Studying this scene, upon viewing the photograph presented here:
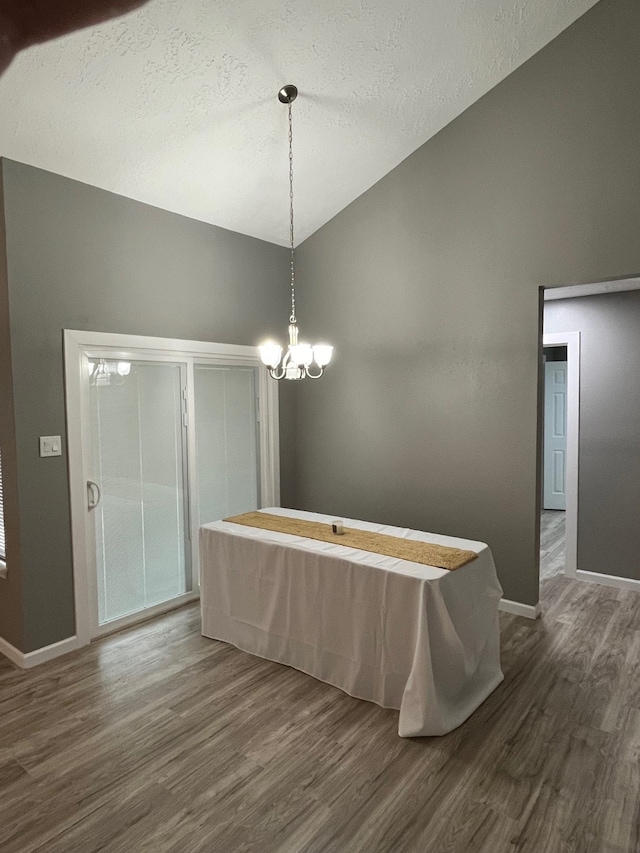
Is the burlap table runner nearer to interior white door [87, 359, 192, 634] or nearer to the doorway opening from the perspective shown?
interior white door [87, 359, 192, 634]

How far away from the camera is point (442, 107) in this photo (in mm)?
3566

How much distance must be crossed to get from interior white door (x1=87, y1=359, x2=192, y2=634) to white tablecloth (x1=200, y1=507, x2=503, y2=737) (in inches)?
27.1

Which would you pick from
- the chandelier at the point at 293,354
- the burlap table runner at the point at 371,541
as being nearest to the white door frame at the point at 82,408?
the burlap table runner at the point at 371,541

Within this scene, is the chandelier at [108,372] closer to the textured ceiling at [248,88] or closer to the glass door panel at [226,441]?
the glass door panel at [226,441]

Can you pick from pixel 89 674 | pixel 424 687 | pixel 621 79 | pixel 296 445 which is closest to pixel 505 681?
pixel 424 687

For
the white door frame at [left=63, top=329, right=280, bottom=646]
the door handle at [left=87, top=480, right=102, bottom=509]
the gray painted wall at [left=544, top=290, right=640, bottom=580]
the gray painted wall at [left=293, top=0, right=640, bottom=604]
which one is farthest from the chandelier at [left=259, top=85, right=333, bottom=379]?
the gray painted wall at [left=544, top=290, right=640, bottom=580]

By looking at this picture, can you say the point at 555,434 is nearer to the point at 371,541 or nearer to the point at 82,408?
the point at 371,541

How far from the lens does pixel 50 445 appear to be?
10.3 feet

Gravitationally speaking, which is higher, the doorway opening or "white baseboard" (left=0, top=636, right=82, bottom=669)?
the doorway opening

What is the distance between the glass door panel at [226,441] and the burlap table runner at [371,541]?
2.52ft

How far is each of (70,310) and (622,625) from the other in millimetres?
4032

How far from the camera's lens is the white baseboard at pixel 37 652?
3.08 metres

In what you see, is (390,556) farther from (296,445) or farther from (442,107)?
(442,107)

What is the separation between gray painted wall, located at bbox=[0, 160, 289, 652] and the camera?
3010 millimetres
